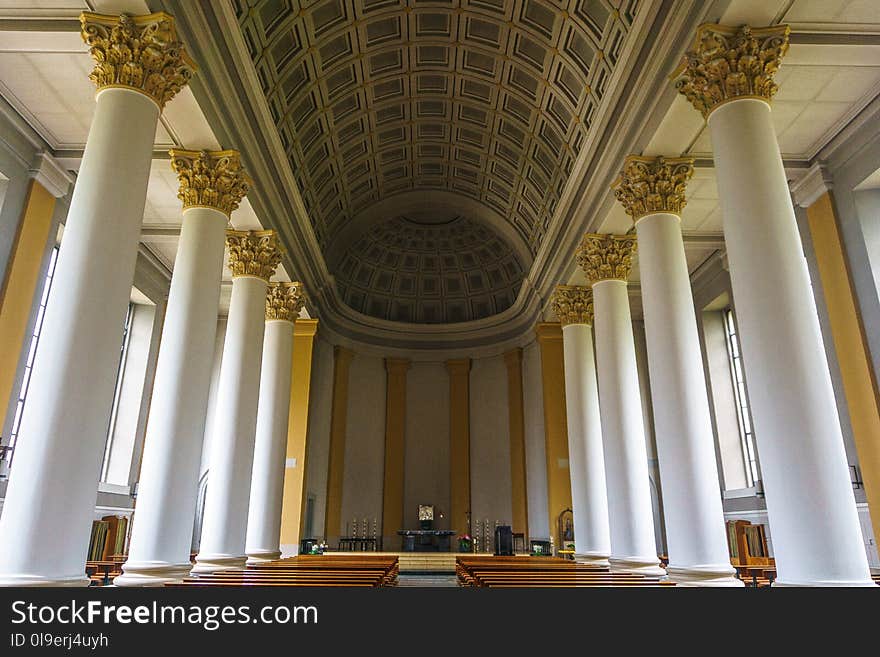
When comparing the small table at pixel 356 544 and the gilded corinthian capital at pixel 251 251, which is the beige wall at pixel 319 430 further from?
the gilded corinthian capital at pixel 251 251

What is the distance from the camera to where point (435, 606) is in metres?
2.42

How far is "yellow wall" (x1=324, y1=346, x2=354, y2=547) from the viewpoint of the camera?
63.0 feet

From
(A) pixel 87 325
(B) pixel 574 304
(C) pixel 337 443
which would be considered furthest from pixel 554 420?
(A) pixel 87 325

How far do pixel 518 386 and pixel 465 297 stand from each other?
4.14 metres

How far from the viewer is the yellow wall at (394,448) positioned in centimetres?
2053

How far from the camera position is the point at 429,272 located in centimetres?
2297

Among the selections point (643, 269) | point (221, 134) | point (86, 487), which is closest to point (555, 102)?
point (643, 269)

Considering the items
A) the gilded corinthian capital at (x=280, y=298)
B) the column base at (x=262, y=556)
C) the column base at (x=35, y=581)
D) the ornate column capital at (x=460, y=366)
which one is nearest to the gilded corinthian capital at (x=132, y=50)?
the column base at (x=35, y=581)

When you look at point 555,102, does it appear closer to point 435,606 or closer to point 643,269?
point 643,269

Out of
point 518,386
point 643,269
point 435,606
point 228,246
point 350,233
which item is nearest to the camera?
point 435,606

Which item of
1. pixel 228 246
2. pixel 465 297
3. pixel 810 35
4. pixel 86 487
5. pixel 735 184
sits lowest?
pixel 86 487

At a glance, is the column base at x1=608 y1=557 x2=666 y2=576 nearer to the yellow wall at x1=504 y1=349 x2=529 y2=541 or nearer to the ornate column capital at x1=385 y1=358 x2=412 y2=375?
the yellow wall at x1=504 y1=349 x2=529 y2=541

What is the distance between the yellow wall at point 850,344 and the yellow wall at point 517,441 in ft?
37.0

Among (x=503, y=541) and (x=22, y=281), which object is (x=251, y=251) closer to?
(x=22, y=281)
